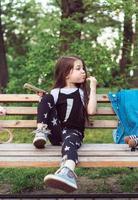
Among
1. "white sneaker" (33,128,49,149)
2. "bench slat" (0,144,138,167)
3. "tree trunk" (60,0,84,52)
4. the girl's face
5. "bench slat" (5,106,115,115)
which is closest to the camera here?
"bench slat" (0,144,138,167)

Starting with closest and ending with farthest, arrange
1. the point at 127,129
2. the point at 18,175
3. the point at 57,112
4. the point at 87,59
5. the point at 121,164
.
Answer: the point at 121,164 < the point at 57,112 < the point at 127,129 < the point at 18,175 < the point at 87,59

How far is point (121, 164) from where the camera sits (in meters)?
4.58

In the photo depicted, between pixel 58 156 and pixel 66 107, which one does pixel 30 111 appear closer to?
pixel 66 107

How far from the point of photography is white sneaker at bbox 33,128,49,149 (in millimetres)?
4832

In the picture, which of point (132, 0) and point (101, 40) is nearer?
point (132, 0)

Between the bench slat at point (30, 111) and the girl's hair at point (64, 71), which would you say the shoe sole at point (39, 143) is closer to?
the girl's hair at point (64, 71)

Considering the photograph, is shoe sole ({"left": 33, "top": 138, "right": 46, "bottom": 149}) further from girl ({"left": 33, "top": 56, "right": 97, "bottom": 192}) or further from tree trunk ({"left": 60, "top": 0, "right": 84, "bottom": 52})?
tree trunk ({"left": 60, "top": 0, "right": 84, "bottom": 52})

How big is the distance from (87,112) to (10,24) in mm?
22070

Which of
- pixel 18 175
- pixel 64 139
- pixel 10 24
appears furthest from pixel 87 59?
pixel 10 24

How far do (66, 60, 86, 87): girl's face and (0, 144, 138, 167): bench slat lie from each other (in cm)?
68

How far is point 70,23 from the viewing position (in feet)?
30.8

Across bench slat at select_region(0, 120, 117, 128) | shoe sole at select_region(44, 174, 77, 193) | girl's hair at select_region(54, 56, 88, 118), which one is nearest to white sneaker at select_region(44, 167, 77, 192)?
shoe sole at select_region(44, 174, 77, 193)

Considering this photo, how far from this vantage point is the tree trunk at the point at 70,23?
927cm

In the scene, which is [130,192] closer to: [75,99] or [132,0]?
[75,99]
